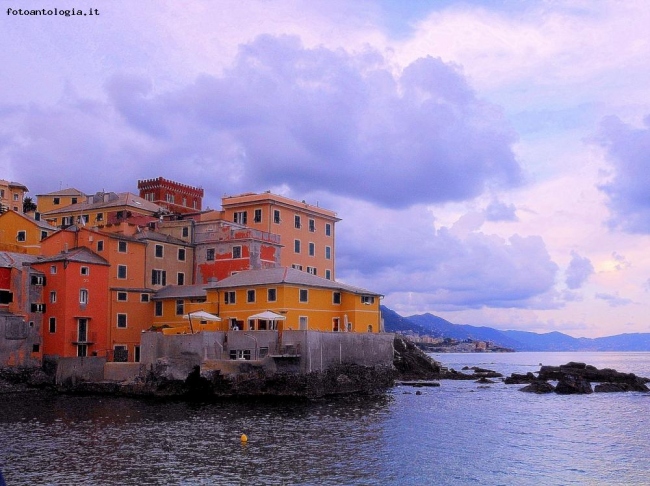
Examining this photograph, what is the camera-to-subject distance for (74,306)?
6900 cm

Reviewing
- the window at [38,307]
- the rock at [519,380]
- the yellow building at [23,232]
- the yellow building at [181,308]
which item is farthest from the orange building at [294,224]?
the rock at [519,380]

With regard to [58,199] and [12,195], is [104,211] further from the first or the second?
[12,195]

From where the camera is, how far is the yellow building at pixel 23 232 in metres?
82.8

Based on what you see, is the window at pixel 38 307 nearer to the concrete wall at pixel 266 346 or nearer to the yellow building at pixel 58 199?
the concrete wall at pixel 266 346

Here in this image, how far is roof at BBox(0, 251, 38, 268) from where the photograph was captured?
226ft

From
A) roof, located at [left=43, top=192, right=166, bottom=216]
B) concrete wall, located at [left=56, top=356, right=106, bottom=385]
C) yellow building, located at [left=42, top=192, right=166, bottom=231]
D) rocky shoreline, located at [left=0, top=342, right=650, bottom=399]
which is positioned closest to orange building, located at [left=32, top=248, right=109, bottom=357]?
concrete wall, located at [left=56, top=356, right=106, bottom=385]

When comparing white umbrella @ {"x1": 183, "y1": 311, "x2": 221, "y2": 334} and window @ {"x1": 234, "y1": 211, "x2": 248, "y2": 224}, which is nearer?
white umbrella @ {"x1": 183, "y1": 311, "x2": 221, "y2": 334}

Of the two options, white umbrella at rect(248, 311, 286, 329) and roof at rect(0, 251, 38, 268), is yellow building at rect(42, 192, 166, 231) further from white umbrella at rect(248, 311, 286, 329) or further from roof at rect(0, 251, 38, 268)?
white umbrella at rect(248, 311, 286, 329)

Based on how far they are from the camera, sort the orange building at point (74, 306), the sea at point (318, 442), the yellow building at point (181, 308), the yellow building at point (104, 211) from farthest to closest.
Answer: the yellow building at point (104, 211), the orange building at point (74, 306), the yellow building at point (181, 308), the sea at point (318, 442)

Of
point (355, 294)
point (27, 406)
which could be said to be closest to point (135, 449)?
point (27, 406)

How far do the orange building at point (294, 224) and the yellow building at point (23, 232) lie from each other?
21.8 meters

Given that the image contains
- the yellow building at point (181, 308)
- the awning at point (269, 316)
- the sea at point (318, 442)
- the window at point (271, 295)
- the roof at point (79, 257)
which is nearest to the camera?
the sea at point (318, 442)

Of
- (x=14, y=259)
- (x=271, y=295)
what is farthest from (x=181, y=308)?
(x=14, y=259)

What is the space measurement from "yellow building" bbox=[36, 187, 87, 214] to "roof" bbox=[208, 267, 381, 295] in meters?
44.2
